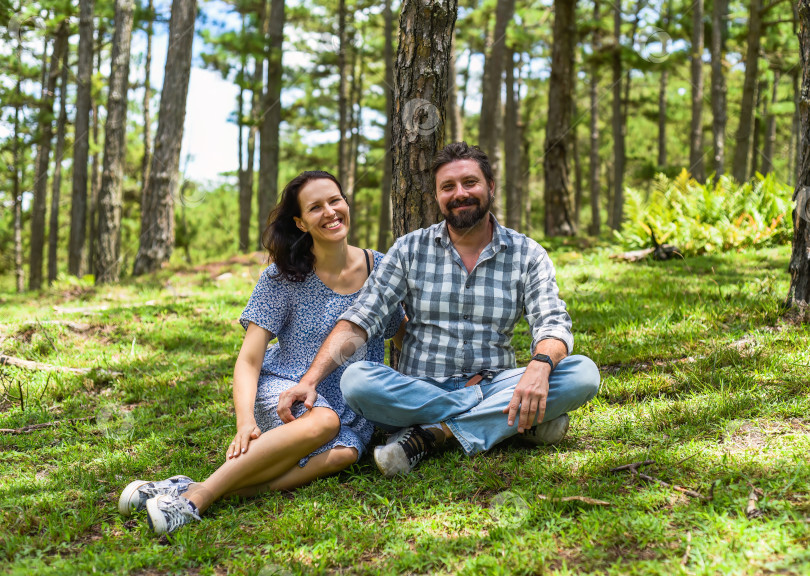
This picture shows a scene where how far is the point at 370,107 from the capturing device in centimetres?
Answer: 2059

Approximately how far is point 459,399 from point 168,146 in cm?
813

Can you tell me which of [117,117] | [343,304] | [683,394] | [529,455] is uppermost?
[117,117]

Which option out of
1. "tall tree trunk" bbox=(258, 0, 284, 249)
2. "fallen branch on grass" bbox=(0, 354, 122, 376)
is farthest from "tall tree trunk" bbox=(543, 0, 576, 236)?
"fallen branch on grass" bbox=(0, 354, 122, 376)

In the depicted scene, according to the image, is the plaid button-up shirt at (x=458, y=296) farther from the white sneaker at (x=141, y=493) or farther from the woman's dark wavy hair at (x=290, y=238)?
the white sneaker at (x=141, y=493)

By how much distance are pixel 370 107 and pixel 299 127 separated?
285 centimetres

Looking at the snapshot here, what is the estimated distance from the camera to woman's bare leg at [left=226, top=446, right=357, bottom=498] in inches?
114

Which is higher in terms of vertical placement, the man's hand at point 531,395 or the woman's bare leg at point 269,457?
the man's hand at point 531,395

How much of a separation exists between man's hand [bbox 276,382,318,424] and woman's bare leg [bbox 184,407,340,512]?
0.05 metres

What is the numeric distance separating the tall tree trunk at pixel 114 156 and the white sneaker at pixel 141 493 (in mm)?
8219

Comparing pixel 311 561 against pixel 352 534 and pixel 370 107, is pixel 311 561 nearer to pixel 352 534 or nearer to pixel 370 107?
pixel 352 534

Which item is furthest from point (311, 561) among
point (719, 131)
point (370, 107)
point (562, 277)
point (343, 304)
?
point (370, 107)

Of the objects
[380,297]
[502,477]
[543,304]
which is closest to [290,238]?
[380,297]

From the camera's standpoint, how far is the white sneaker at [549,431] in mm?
2979

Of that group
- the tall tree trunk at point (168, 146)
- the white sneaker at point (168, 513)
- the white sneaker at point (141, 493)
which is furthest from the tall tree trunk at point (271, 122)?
the white sneaker at point (168, 513)
